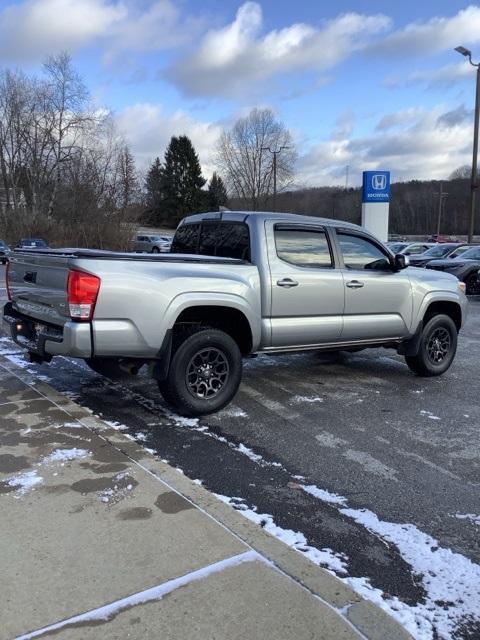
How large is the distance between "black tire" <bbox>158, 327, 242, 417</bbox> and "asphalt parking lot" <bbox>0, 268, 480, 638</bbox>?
0.57ft

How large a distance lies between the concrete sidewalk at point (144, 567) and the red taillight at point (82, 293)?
3.65ft

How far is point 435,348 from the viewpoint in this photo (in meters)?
7.14

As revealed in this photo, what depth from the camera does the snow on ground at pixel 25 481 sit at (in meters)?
3.55

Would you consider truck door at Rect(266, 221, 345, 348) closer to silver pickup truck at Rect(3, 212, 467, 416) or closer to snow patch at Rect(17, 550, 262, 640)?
silver pickup truck at Rect(3, 212, 467, 416)

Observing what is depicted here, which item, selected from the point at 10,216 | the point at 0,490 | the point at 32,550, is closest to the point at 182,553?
the point at 32,550

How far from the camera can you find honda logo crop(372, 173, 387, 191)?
58.7 ft

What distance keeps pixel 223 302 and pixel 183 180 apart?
84477 millimetres

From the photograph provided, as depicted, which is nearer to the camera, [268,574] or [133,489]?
[268,574]

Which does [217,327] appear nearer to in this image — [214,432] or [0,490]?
[214,432]

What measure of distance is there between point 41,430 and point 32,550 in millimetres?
1827

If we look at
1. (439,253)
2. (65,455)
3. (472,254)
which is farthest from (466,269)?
(65,455)

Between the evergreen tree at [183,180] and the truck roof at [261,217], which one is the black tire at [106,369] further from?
the evergreen tree at [183,180]

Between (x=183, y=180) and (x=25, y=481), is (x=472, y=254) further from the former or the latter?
(x=183, y=180)

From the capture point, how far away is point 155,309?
15.6 ft
